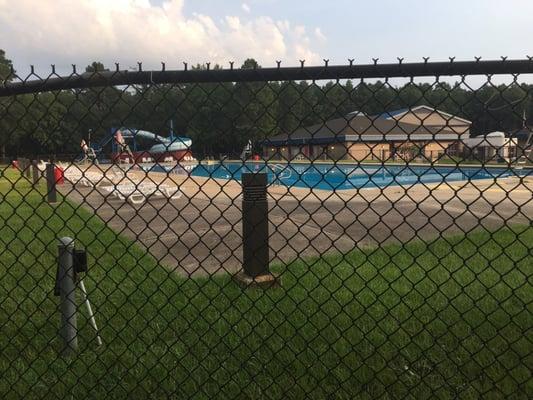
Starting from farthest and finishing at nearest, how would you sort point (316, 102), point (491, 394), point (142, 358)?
1. point (142, 358)
2. point (491, 394)
3. point (316, 102)

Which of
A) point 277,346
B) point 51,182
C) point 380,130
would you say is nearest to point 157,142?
point 277,346

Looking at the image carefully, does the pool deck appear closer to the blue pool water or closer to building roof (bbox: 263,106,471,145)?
the blue pool water


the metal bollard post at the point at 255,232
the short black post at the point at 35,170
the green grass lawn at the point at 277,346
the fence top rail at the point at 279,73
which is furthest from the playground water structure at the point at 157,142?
the metal bollard post at the point at 255,232

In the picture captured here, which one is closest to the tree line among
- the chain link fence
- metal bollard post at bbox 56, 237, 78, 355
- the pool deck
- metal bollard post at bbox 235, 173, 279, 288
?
the chain link fence

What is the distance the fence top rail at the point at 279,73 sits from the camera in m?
1.80

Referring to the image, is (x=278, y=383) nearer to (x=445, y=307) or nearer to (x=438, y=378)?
(x=438, y=378)

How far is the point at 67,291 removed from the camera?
2.81m

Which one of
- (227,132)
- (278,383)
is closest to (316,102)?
(227,132)

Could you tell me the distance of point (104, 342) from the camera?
3057 mm

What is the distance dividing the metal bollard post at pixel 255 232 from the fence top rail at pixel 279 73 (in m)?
2.10

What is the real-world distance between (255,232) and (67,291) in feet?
5.67

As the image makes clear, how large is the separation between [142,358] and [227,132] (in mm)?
1580

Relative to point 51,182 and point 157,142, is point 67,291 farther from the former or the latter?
point 51,182

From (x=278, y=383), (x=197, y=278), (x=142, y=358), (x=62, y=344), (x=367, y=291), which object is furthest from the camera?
(x=197, y=278)
